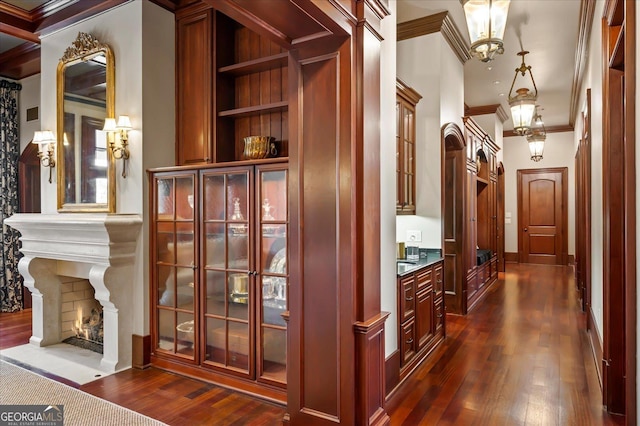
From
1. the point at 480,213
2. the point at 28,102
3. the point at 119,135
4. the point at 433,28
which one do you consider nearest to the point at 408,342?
the point at 119,135

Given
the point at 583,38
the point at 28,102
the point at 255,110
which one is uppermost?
the point at 583,38

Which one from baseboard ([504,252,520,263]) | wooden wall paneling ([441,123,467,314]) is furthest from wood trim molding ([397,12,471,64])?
baseboard ([504,252,520,263])

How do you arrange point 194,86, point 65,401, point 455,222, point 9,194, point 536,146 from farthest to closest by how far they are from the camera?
point 536,146, point 9,194, point 455,222, point 194,86, point 65,401

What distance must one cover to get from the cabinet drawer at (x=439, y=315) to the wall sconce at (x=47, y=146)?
4.23 meters

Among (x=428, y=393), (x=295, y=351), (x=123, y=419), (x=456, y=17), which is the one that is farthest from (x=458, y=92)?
(x=123, y=419)

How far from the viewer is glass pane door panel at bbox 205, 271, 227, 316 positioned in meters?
3.26

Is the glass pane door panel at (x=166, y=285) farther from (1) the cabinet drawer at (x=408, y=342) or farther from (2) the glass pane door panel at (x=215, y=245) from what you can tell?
(1) the cabinet drawer at (x=408, y=342)

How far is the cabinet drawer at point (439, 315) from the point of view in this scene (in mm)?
4113

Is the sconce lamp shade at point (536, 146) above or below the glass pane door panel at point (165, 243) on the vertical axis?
above

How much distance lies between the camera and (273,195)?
3.01 m

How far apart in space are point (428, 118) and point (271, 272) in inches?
111

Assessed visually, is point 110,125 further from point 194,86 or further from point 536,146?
point 536,146

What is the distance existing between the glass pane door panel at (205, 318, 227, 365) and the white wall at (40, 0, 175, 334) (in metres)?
0.71

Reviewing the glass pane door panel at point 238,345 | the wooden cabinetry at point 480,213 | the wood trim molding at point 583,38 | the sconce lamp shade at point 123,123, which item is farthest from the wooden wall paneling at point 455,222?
the sconce lamp shade at point 123,123
